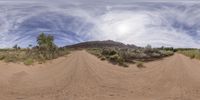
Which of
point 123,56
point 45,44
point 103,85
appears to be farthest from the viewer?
point 45,44

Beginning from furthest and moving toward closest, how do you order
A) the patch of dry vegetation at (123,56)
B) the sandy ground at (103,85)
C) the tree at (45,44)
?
the tree at (45,44) < the patch of dry vegetation at (123,56) < the sandy ground at (103,85)

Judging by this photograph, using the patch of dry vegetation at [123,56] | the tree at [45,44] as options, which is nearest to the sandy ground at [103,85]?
A: the patch of dry vegetation at [123,56]

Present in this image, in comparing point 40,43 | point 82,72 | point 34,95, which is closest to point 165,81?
point 82,72

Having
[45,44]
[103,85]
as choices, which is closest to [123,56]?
[103,85]

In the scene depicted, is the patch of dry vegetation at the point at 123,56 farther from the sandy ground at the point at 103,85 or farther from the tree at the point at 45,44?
the tree at the point at 45,44

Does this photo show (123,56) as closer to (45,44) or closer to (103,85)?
(103,85)

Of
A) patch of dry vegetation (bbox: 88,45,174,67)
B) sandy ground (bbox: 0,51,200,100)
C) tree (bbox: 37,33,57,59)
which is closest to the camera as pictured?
sandy ground (bbox: 0,51,200,100)

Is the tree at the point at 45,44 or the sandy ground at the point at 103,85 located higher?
the tree at the point at 45,44

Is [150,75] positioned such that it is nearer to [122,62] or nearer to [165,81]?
[165,81]

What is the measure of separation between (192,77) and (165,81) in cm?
336

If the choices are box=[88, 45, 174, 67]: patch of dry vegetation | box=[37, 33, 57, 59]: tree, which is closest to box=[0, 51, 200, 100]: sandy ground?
box=[88, 45, 174, 67]: patch of dry vegetation

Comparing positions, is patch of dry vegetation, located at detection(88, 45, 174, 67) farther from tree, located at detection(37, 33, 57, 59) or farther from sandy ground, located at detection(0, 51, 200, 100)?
tree, located at detection(37, 33, 57, 59)

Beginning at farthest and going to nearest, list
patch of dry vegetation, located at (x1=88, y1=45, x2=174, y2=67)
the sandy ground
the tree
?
the tree < patch of dry vegetation, located at (x1=88, y1=45, x2=174, y2=67) < the sandy ground

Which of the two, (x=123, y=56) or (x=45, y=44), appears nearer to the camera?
(x=123, y=56)
